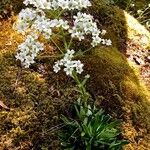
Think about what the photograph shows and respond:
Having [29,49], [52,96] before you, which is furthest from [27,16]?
[52,96]

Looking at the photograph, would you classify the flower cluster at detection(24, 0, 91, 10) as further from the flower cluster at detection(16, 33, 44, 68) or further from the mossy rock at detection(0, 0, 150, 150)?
the mossy rock at detection(0, 0, 150, 150)

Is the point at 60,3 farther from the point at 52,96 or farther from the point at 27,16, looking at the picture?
the point at 52,96

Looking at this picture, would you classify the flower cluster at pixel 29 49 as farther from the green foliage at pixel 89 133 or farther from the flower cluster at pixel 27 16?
the green foliage at pixel 89 133

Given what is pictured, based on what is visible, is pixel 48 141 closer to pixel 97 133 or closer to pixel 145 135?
pixel 97 133

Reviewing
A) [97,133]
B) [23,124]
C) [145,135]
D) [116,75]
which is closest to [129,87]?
[116,75]

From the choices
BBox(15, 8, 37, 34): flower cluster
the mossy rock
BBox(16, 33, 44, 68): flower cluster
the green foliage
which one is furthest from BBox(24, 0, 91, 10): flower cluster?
the mossy rock

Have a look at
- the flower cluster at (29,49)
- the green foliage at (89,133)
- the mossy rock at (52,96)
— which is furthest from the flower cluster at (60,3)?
the mossy rock at (52,96)
